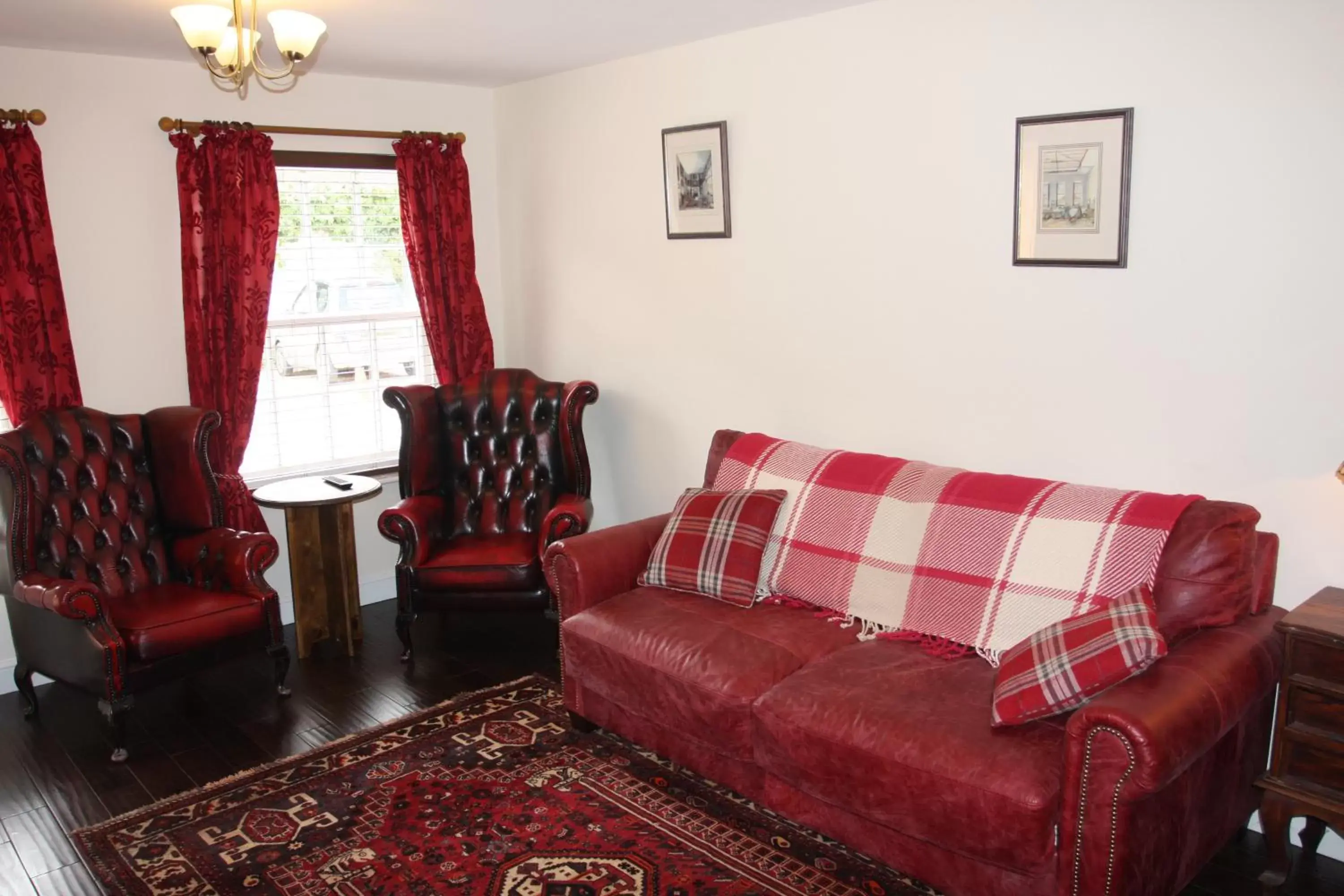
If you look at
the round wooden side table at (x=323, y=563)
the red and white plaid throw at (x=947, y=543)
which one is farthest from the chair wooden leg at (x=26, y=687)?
the red and white plaid throw at (x=947, y=543)

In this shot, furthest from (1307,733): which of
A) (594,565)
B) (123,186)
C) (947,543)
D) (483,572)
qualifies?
(123,186)

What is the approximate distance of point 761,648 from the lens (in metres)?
3.00

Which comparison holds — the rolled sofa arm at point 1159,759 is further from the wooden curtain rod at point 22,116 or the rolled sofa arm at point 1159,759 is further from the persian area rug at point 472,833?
the wooden curtain rod at point 22,116

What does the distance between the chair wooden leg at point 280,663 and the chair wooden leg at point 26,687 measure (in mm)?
829

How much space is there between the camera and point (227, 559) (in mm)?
3836

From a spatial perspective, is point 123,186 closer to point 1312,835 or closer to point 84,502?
point 84,502

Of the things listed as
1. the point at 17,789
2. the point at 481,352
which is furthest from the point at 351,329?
the point at 17,789

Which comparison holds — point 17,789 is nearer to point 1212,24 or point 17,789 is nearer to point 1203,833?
point 1203,833

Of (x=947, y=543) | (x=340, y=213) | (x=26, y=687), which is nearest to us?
(x=947, y=543)

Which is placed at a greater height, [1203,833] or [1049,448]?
[1049,448]

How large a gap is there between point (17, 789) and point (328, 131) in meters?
2.85

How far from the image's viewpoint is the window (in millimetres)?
4672

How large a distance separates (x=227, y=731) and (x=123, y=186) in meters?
2.18

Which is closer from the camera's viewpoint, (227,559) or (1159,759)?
(1159,759)
